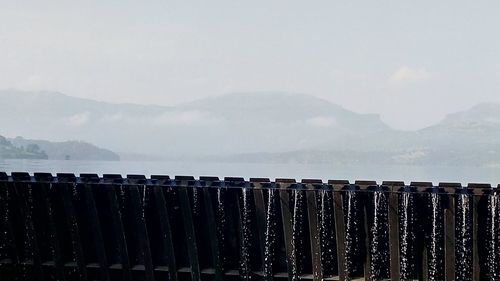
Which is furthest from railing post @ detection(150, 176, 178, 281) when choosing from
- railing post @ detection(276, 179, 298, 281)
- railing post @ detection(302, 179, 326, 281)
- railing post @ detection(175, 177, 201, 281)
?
railing post @ detection(302, 179, 326, 281)

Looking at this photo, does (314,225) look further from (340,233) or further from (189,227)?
(189,227)

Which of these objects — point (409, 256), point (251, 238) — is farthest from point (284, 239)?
point (409, 256)

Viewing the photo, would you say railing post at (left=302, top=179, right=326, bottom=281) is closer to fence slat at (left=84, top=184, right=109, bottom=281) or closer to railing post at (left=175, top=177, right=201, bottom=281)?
railing post at (left=175, top=177, right=201, bottom=281)

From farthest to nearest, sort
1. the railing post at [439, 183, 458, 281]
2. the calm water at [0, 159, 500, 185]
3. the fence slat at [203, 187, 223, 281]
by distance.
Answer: the calm water at [0, 159, 500, 185] → the fence slat at [203, 187, 223, 281] → the railing post at [439, 183, 458, 281]

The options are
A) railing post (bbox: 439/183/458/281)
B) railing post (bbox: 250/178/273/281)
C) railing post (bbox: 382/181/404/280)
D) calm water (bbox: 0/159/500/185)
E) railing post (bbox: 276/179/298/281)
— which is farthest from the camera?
calm water (bbox: 0/159/500/185)

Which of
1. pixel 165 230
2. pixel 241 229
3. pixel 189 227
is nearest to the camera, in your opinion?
pixel 241 229

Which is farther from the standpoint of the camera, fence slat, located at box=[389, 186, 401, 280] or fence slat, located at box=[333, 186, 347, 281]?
fence slat, located at box=[333, 186, 347, 281]

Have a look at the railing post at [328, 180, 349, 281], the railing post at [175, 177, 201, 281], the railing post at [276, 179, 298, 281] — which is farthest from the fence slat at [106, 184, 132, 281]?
the railing post at [328, 180, 349, 281]

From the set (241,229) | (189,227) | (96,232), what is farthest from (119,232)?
(241,229)

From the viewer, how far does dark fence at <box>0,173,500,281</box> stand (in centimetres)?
1424

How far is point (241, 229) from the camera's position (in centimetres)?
1552

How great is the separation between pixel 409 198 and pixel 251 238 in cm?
408

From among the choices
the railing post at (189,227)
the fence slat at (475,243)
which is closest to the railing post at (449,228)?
the fence slat at (475,243)

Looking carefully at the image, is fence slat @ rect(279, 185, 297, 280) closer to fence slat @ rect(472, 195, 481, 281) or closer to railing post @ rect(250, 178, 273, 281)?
railing post @ rect(250, 178, 273, 281)
